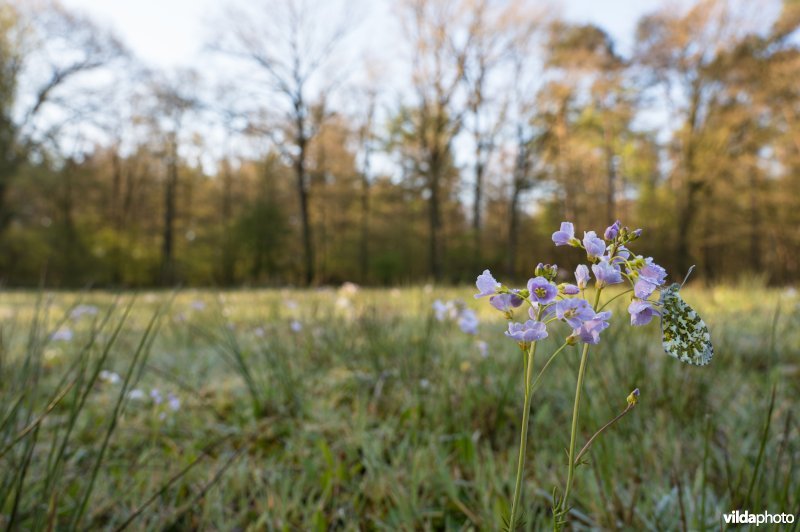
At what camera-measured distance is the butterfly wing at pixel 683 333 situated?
557mm

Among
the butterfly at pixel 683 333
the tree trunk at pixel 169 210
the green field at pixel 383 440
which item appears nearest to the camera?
the butterfly at pixel 683 333

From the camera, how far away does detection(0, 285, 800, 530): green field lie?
53.1 inches

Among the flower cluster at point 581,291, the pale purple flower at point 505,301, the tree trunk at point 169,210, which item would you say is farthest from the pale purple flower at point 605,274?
the tree trunk at point 169,210

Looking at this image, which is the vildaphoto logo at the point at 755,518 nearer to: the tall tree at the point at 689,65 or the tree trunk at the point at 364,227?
the tall tree at the point at 689,65

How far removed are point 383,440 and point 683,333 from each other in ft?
5.20

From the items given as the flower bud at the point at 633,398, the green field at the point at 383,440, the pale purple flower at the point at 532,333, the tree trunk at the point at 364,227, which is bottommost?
the green field at the point at 383,440

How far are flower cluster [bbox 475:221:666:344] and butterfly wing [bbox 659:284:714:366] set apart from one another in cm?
2

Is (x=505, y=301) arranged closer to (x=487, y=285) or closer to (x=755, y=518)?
(x=487, y=285)

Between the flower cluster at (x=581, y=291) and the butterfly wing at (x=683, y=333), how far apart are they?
0.07ft

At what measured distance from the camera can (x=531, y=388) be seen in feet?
1.90

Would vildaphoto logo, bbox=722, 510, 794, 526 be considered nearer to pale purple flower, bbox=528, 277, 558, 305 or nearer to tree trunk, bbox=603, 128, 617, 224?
pale purple flower, bbox=528, 277, 558, 305

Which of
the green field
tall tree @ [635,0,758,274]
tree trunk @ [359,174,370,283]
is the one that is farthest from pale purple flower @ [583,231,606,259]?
tree trunk @ [359,174,370,283]

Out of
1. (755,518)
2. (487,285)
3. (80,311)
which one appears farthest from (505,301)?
(80,311)

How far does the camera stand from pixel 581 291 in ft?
2.09
